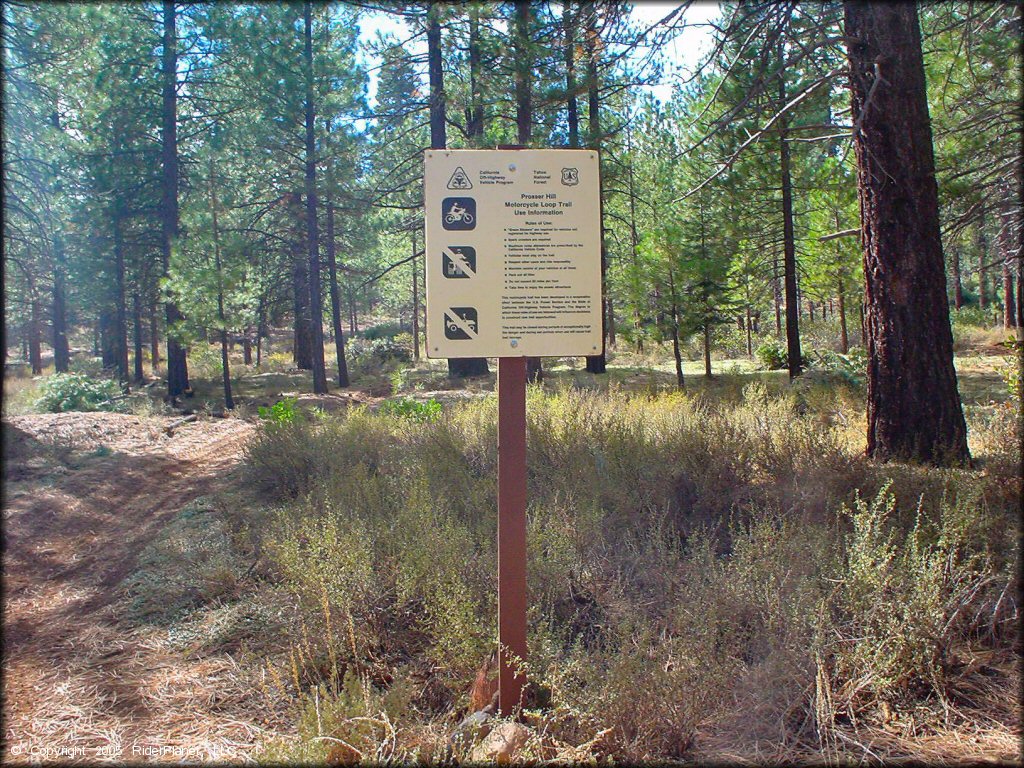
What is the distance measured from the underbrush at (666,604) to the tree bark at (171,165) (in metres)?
15.2

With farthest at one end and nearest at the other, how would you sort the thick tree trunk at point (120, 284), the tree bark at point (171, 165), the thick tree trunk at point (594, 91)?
1. the thick tree trunk at point (120, 284)
2. the tree bark at point (171, 165)
3. the thick tree trunk at point (594, 91)

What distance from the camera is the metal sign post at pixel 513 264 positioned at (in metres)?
2.88

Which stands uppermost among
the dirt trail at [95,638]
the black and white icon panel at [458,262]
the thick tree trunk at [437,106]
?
the thick tree trunk at [437,106]

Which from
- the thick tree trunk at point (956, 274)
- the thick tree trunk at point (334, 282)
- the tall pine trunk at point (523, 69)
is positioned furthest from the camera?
the thick tree trunk at point (956, 274)

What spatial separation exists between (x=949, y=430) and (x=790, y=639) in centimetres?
366

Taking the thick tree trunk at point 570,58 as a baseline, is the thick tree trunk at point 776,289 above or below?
below

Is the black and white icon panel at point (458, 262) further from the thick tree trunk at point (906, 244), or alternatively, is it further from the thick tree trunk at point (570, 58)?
the thick tree trunk at point (906, 244)

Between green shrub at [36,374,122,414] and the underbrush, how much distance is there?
12467 millimetres

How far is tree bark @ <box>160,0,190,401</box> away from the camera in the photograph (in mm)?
17500

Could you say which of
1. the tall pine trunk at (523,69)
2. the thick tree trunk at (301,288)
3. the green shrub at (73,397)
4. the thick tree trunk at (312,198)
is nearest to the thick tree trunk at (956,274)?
the tall pine trunk at (523,69)

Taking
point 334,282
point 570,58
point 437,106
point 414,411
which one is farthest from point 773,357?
point 414,411

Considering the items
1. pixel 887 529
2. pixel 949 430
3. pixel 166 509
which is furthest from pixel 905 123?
pixel 166 509

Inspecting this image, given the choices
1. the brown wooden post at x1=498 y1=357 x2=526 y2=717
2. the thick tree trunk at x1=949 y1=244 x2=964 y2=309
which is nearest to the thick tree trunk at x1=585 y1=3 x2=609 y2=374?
the brown wooden post at x1=498 y1=357 x2=526 y2=717

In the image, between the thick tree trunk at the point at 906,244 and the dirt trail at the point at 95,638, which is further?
the thick tree trunk at the point at 906,244
